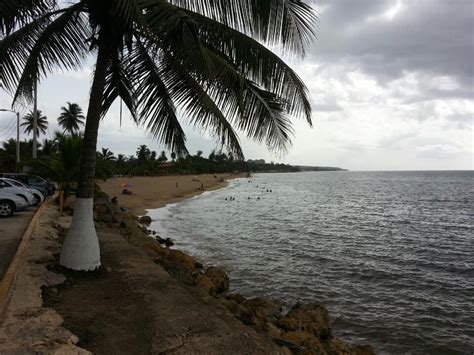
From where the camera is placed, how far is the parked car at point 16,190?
1636cm

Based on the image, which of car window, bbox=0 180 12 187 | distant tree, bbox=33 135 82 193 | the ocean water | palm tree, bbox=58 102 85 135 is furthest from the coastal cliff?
palm tree, bbox=58 102 85 135

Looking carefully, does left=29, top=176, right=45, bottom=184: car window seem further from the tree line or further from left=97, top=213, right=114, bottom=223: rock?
left=97, top=213, right=114, bottom=223: rock

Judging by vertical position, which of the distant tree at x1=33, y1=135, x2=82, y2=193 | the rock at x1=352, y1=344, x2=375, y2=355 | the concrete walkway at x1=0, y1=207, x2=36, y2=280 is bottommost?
the rock at x1=352, y1=344, x2=375, y2=355

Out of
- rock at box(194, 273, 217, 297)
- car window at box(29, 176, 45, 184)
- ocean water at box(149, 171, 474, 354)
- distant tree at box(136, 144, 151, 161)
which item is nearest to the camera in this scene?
rock at box(194, 273, 217, 297)

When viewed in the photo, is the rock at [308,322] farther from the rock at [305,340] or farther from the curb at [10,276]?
the curb at [10,276]

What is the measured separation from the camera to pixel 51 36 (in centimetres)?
712

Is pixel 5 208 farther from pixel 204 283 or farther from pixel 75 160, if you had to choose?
pixel 204 283

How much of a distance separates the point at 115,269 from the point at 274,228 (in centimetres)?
1996

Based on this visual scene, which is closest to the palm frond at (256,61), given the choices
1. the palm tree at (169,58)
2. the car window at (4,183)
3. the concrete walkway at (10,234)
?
the palm tree at (169,58)

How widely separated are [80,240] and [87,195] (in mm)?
789

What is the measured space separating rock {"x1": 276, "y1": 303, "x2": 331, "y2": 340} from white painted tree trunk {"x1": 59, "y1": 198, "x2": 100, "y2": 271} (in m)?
4.01

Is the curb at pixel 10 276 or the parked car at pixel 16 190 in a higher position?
the parked car at pixel 16 190

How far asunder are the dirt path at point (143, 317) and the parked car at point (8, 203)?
32.2 feet

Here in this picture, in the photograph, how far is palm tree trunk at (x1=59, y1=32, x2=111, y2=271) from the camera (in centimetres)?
716
